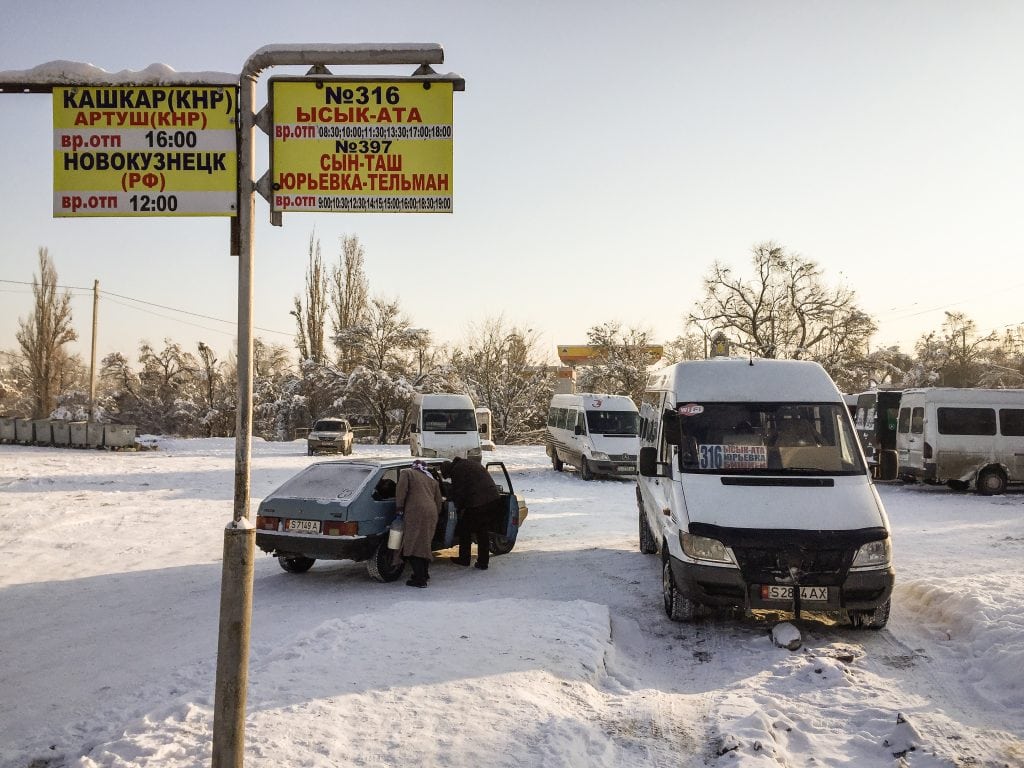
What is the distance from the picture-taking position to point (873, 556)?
7137 millimetres

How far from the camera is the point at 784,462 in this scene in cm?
→ 804

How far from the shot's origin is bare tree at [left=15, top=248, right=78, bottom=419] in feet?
158

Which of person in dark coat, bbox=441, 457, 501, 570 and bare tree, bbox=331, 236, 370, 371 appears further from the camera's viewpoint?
bare tree, bbox=331, 236, 370, 371

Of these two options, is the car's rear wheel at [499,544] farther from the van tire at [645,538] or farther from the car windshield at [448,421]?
the car windshield at [448,421]

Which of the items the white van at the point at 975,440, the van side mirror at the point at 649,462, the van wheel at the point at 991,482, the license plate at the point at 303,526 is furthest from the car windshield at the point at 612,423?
the license plate at the point at 303,526

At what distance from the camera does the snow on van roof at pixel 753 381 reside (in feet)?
28.0

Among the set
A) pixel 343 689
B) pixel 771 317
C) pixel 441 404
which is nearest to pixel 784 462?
pixel 343 689

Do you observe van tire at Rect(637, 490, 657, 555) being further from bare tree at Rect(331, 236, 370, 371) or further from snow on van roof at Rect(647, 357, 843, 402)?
bare tree at Rect(331, 236, 370, 371)

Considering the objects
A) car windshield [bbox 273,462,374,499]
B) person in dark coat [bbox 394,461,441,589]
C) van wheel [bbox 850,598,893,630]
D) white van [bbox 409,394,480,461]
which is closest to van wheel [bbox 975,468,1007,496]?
white van [bbox 409,394,480,461]

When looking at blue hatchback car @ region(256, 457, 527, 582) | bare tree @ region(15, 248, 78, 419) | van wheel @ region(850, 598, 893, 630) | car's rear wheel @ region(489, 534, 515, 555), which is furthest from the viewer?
bare tree @ region(15, 248, 78, 419)

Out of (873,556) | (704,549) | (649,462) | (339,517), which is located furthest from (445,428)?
(873,556)

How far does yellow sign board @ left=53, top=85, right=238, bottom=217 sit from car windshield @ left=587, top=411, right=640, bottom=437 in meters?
19.7

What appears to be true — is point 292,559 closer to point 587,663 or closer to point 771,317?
point 587,663

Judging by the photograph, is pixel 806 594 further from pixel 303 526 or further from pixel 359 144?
pixel 303 526
